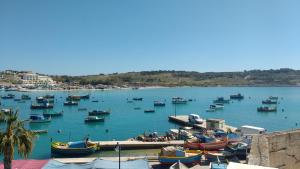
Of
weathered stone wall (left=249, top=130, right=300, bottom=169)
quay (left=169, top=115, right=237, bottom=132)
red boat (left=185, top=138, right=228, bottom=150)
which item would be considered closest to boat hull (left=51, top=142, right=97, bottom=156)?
red boat (left=185, top=138, right=228, bottom=150)

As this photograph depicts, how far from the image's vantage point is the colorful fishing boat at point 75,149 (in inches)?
1600

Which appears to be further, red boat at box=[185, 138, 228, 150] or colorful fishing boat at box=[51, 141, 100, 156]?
red boat at box=[185, 138, 228, 150]

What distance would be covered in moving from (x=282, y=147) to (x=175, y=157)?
23.3m

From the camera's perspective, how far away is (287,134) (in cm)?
960

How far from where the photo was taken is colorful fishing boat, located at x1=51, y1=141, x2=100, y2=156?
40.6 meters

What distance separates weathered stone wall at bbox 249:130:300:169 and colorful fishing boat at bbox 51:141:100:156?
33.3 m

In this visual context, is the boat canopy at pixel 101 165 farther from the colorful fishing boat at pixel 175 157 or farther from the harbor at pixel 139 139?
the colorful fishing boat at pixel 175 157

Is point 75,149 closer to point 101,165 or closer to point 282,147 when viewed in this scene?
point 101,165

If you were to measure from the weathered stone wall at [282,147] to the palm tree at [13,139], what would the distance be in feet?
46.4

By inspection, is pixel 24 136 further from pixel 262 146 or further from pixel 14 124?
pixel 262 146

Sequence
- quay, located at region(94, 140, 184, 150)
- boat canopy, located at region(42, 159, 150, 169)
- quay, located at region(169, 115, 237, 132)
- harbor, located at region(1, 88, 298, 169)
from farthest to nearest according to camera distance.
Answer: quay, located at region(169, 115, 237, 132), quay, located at region(94, 140, 184, 150), harbor, located at region(1, 88, 298, 169), boat canopy, located at region(42, 159, 150, 169)

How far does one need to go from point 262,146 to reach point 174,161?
2364 centimetres

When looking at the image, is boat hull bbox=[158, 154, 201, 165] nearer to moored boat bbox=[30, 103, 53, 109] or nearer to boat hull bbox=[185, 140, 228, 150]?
boat hull bbox=[185, 140, 228, 150]

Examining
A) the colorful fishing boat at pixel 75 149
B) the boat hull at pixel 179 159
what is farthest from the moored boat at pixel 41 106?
the boat hull at pixel 179 159
